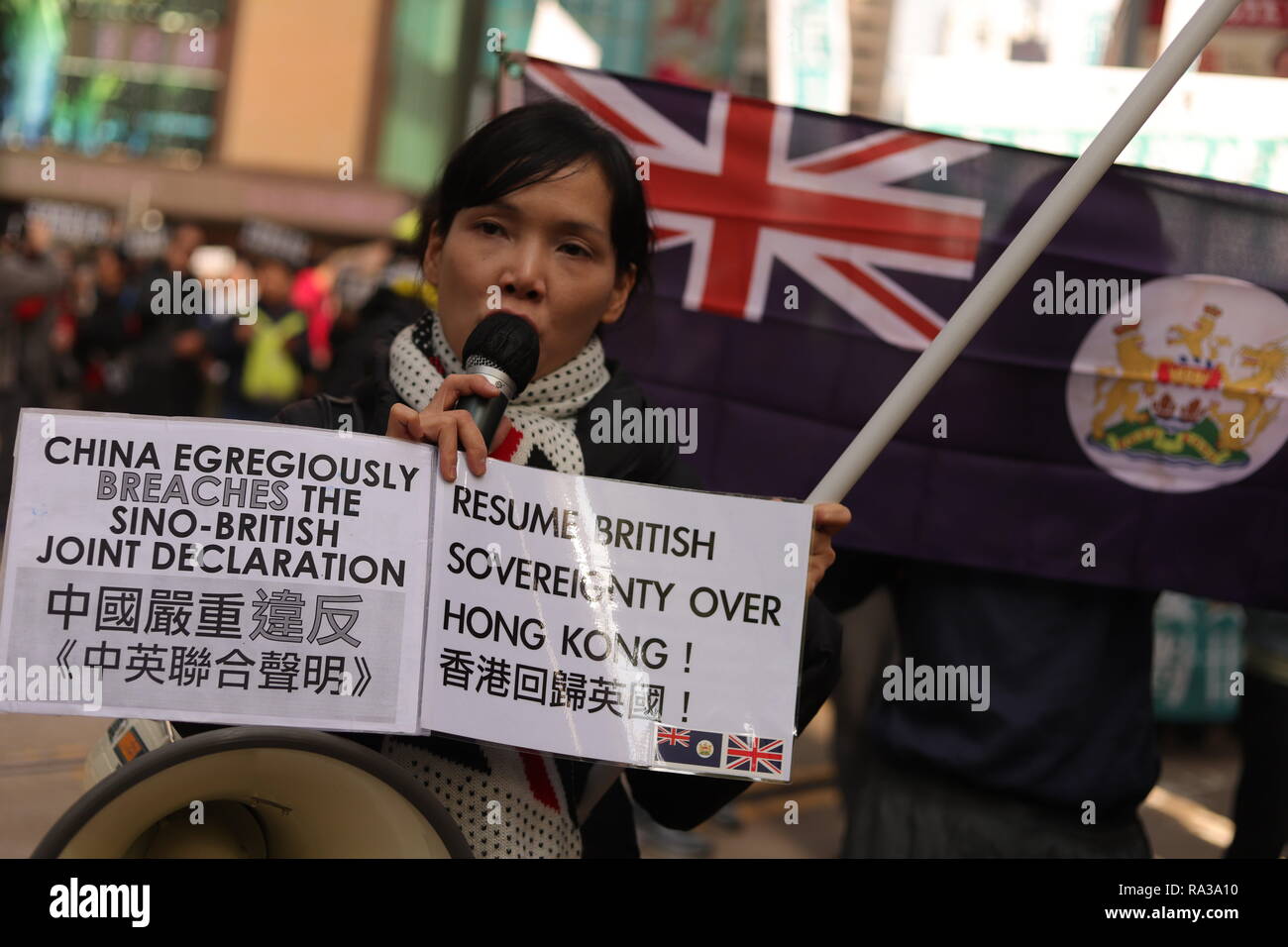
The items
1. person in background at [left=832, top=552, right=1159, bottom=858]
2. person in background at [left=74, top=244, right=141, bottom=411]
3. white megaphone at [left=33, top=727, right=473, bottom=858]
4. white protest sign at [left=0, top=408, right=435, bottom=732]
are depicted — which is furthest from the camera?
person in background at [left=74, top=244, right=141, bottom=411]

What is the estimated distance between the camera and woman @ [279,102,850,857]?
1862 mm

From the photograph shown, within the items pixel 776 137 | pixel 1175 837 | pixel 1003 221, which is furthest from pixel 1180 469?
pixel 1175 837

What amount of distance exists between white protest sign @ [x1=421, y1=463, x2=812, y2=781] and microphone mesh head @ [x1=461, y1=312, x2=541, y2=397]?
0.42 ft

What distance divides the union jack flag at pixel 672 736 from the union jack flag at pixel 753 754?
0.18 feet

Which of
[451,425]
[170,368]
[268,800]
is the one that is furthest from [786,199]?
[170,368]

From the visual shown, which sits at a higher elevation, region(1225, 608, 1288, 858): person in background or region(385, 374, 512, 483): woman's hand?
region(385, 374, 512, 483): woman's hand

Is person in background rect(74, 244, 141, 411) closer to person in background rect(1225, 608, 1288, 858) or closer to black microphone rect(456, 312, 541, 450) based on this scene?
person in background rect(1225, 608, 1288, 858)

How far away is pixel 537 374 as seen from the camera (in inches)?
77.6

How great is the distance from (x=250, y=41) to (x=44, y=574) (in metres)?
30.8

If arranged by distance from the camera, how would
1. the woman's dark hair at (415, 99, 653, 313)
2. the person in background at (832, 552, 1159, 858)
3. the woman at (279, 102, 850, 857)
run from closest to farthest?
the woman at (279, 102, 850, 857) < the woman's dark hair at (415, 99, 653, 313) < the person in background at (832, 552, 1159, 858)

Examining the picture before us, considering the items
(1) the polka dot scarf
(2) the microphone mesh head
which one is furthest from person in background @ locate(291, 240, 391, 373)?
(2) the microphone mesh head

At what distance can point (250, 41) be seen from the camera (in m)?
30.1

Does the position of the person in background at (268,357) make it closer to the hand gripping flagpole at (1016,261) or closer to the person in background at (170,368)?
the person in background at (170,368)
